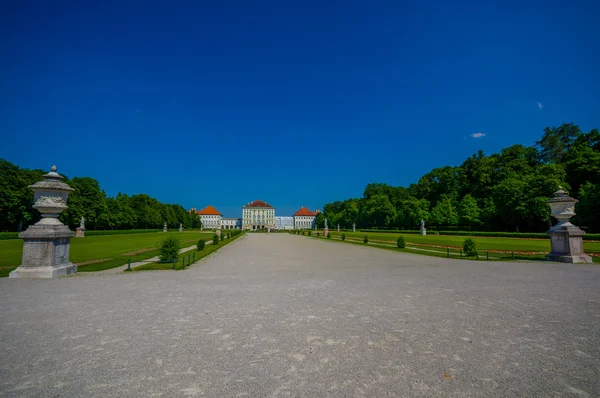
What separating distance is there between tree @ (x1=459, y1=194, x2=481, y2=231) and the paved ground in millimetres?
52675

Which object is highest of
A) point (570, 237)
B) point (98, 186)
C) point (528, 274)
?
point (98, 186)

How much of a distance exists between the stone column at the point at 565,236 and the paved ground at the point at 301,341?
7.16 m

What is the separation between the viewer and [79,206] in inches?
2093

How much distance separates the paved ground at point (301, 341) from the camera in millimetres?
3213

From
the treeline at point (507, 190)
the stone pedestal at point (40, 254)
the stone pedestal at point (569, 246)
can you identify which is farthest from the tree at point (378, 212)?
the stone pedestal at point (40, 254)

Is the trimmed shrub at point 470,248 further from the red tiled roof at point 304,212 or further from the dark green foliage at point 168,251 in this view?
the red tiled roof at point 304,212

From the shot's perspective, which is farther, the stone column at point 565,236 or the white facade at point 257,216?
the white facade at point 257,216

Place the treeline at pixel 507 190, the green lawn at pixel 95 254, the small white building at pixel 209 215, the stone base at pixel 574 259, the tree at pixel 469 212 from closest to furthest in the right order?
the green lawn at pixel 95 254, the stone base at pixel 574 259, the treeline at pixel 507 190, the tree at pixel 469 212, the small white building at pixel 209 215

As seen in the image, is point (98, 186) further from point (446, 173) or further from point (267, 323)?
point (446, 173)

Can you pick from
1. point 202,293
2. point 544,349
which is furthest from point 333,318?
point 202,293

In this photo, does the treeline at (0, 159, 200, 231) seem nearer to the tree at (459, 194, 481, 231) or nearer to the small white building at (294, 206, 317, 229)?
the tree at (459, 194, 481, 231)

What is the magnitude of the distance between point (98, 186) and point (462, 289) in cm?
6999

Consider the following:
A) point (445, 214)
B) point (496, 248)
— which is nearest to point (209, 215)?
point (445, 214)

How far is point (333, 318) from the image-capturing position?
18.3 feet
